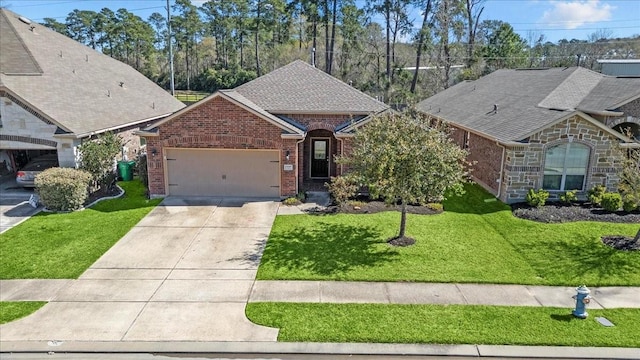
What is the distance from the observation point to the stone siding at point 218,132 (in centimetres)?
1700

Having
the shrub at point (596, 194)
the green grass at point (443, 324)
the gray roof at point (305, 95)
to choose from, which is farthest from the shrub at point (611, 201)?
the gray roof at point (305, 95)

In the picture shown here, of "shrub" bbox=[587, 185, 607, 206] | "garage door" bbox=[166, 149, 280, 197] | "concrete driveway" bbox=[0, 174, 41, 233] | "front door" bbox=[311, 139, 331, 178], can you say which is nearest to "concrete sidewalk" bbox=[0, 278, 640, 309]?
"concrete driveway" bbox=[0, 174, 41, 233]

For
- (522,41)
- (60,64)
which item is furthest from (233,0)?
(60,64)

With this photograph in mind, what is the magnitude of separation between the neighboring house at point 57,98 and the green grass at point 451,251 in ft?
32.7

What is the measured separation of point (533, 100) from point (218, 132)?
1452cm

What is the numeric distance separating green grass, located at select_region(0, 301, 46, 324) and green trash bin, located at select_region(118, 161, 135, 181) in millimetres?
11154

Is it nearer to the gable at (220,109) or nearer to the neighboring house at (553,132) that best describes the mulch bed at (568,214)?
the neighboring house at (553,132)

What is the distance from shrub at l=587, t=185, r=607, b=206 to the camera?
1672cm

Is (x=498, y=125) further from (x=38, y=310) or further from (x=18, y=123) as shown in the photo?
(x=18, y=123)

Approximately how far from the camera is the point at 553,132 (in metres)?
16.6

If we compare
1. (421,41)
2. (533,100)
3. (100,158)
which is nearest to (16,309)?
(100,158)

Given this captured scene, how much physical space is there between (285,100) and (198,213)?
22.2 feet

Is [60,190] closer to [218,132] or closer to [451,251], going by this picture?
[218,132]

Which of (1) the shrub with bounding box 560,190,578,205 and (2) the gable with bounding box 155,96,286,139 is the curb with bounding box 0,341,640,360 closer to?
(1) the shrub with bounding box 560,190,578,205
